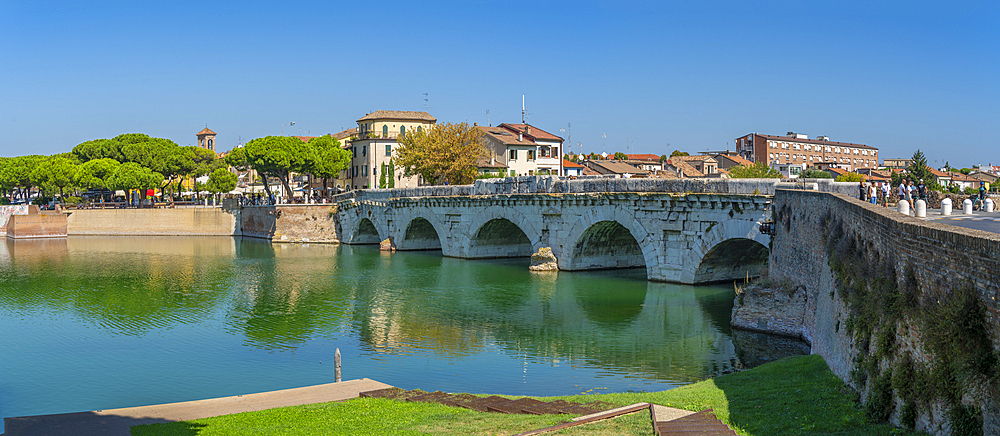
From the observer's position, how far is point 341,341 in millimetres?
28406

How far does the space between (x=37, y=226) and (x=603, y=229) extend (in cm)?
7232

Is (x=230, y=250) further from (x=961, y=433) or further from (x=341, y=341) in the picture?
(x=961, y=433)

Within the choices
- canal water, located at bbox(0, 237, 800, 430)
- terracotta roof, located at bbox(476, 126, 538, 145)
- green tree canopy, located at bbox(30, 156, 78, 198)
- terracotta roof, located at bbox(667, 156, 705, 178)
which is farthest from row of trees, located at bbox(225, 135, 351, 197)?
terracotta roof, located at bbox(667, 156, 705, 178)

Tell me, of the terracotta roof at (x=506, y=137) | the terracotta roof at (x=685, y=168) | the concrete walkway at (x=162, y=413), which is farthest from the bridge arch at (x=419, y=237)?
the concrete walkway at (x=162, y=413)

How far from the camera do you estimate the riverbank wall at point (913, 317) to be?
9.56 meters

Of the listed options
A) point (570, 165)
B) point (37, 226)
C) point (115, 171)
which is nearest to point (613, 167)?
point (570, 165)

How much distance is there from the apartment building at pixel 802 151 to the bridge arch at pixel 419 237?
215 ft

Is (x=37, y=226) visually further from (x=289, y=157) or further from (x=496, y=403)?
(x=496, y=403)

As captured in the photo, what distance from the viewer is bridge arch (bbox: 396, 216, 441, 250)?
63.9 meters

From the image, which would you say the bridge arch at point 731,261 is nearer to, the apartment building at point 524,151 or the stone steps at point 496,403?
the stone steps at point 496,403

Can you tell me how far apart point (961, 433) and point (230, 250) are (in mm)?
66676

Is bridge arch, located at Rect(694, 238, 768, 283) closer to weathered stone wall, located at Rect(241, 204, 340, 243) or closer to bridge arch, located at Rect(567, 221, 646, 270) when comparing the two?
bridge arch, located at Rect(567, 221, 646, 270)

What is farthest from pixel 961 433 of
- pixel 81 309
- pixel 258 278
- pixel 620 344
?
pixel 258 278

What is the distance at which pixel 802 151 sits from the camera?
410 ft
